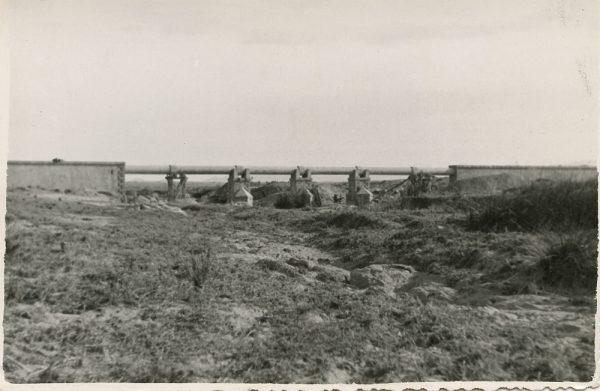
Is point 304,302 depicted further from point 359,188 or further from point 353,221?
point 359,188

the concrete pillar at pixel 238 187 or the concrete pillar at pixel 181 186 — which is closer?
the concrete pillar at pixel 181 186

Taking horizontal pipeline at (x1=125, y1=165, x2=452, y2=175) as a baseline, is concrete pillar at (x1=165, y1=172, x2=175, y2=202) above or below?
below

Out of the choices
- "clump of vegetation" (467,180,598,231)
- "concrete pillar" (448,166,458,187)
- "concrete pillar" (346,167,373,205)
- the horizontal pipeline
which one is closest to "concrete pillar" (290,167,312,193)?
the horizontal pipeline

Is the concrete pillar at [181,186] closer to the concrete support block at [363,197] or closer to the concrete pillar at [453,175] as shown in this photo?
the concrete support block at [363,197]

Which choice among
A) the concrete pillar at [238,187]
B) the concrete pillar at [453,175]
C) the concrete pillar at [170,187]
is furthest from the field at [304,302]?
the concrete pillar at [238,187]

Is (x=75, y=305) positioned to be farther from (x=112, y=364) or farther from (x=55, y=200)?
(x=55, y=200)

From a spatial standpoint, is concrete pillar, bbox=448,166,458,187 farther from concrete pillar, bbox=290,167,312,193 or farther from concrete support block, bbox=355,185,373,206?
concrete pillar, bbox=290,167,312,193

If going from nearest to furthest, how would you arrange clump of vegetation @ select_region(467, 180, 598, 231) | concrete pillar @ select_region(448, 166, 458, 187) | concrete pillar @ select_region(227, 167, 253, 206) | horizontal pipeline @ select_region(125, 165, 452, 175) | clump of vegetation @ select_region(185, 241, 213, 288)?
1. clump of vegetation @ select_region(467, 180, 598, 231)
2. clump of vegetation @ select_region(185, 241, 213, 288)
3. concrete pillar @ select_region(448, 166, 458, 187)
4. horizontal pipeline @ select_region(125, 165, 452, 175)
5. concrete pillar @ select_region(227, 167, 253, 206)
